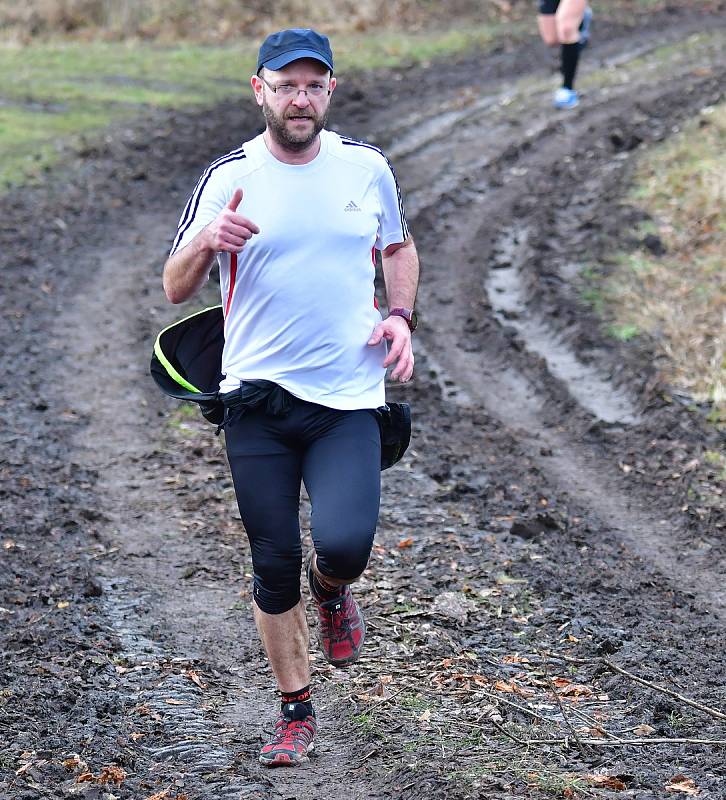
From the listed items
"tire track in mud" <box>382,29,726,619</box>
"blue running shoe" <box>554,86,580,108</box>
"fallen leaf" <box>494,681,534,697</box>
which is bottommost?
"tire track in mud" <box>382,29,726,619</box>

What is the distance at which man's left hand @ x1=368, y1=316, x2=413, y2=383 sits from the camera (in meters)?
→ 4.46

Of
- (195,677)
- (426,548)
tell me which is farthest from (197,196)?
(426,548)

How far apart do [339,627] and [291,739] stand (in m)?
0.46

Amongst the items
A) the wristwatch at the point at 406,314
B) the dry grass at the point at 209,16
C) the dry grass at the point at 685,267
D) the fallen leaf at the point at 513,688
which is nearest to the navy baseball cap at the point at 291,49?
the wristwatch at the point at 406,314

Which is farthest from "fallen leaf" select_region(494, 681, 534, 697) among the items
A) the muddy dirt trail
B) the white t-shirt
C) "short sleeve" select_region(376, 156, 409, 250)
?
"short sleeve" select_region(376, 156, 409, 250)

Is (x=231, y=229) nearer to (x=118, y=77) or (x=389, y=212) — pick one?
(x=389, y=212)

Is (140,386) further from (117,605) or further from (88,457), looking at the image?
(117,605)

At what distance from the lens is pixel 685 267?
37.3ft

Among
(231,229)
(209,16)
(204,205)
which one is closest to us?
(231,229)

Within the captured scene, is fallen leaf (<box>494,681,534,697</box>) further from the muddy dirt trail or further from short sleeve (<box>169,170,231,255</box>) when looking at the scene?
short sleeve (<box>169,170,231,255</box>)

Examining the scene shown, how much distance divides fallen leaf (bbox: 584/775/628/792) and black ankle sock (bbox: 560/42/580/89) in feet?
44.7

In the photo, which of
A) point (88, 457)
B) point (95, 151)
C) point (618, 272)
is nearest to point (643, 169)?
point (618, 272)

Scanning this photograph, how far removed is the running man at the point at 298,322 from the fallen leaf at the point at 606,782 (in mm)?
1083

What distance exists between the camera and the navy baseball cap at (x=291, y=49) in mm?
4297
